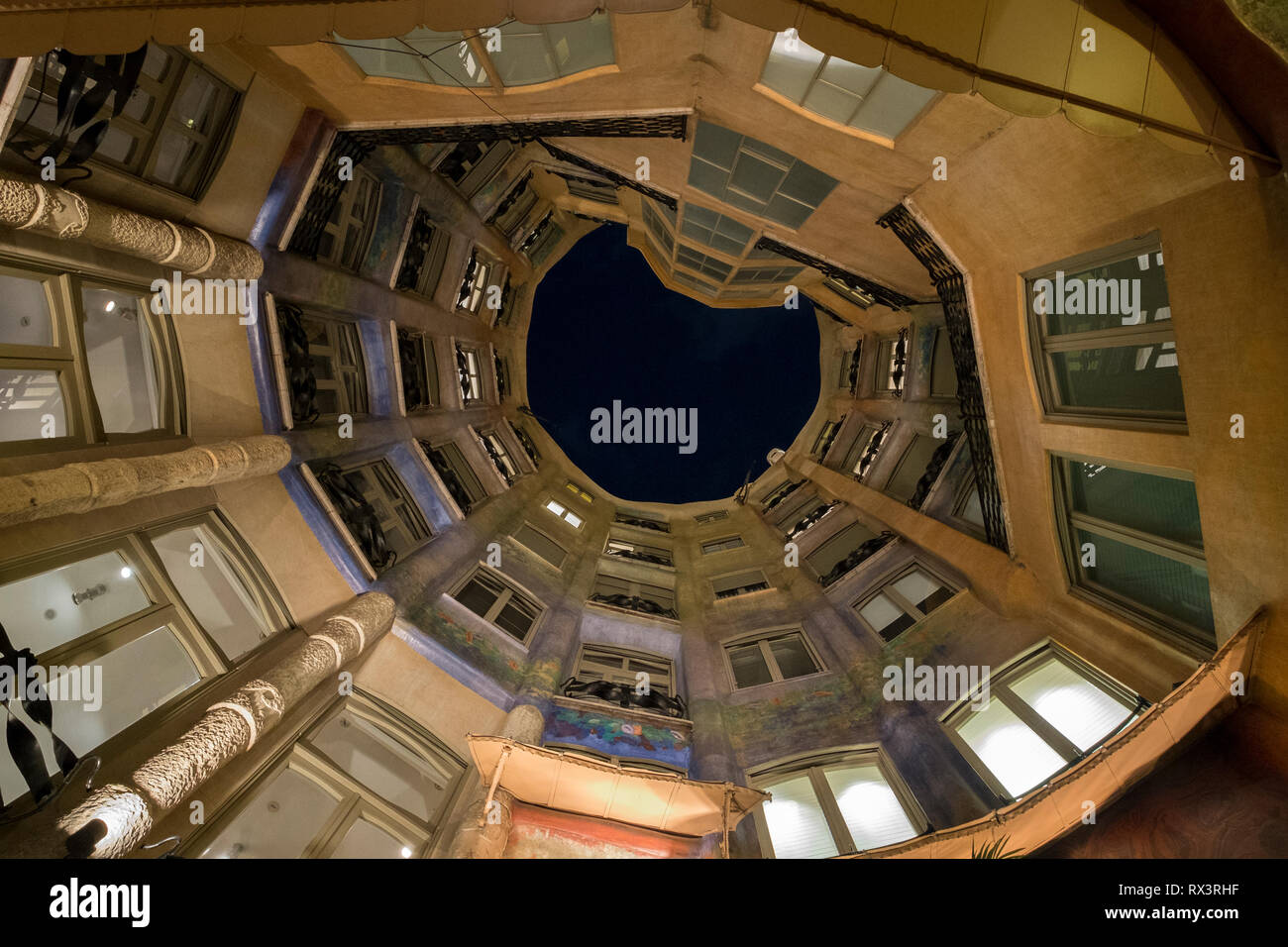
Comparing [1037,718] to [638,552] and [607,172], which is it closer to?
[607,172]

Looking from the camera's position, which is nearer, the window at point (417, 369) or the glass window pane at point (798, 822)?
the glass window pane at point (798, 822)

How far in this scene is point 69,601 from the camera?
25.2ft

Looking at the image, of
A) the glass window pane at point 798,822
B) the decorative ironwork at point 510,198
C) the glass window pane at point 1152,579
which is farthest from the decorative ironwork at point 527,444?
the glass window pane at point 1152,579

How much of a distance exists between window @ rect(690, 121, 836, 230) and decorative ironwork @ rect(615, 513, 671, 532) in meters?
15.8

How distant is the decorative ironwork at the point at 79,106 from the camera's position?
287 inches

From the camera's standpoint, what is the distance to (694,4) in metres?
8.38

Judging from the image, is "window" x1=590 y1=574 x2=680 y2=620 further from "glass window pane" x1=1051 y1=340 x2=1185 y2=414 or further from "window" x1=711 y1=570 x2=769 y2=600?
"glass window pane" x1=1051 y1=340 x2=1185 y2=414

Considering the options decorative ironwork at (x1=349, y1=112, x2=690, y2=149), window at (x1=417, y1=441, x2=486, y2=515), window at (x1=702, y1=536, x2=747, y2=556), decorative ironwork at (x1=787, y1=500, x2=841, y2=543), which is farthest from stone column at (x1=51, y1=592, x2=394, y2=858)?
decorative ironwork at (x1=787, y1=500, x2=841, y2=543)

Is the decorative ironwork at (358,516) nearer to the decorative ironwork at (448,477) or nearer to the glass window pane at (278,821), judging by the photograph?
the decorative ironwork at (448,477)

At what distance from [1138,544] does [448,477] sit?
658 inches

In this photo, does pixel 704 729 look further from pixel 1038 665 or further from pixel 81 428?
pixel 81 428

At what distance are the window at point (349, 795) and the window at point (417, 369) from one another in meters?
9.54
